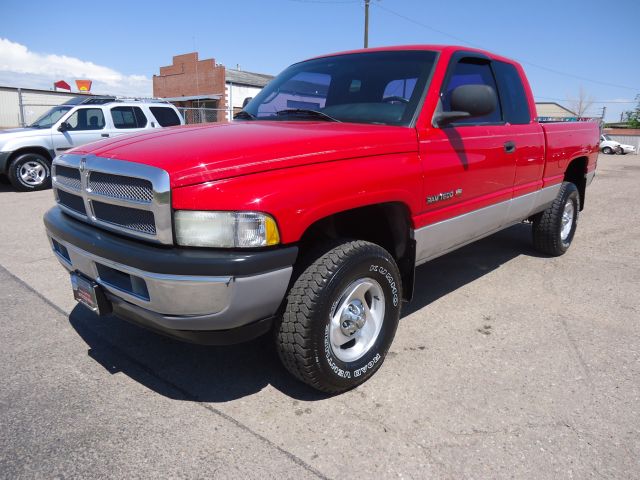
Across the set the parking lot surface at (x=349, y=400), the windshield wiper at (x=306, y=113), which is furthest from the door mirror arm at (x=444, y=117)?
the parking lot surface at (x=349, y=400)

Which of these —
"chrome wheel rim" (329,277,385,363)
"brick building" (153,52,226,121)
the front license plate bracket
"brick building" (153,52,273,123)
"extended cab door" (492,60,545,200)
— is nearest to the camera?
the front license plate bracket

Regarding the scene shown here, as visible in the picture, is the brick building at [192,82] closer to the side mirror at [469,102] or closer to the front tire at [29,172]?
the front tire at [29,172]

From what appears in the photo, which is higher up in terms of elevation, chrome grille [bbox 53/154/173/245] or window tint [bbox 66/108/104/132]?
window tint [bbox 66/108/104/132]

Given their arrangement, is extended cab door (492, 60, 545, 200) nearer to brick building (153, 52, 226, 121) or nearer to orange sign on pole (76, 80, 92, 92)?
brick building (153, 52, 226, 121)

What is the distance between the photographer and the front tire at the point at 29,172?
9617 millimetres

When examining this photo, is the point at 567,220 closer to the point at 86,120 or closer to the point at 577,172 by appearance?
the point at 577,172

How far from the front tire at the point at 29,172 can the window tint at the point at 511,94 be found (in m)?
9.39

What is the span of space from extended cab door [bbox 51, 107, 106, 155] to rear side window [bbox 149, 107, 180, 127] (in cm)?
118

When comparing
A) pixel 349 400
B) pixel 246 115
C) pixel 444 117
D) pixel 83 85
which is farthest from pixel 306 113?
pixel 83 85

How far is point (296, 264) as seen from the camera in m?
2.42

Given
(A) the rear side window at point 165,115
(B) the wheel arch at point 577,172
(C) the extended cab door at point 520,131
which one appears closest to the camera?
(C) the extended cab door at point 520,131

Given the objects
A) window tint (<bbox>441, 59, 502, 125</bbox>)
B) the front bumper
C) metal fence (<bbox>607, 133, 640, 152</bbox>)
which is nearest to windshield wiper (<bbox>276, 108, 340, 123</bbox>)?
window tint (<bbox>441, 59, 502, 125</bbox>)

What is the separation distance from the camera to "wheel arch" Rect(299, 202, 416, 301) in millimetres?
2791

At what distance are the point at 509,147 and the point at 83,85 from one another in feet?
133
